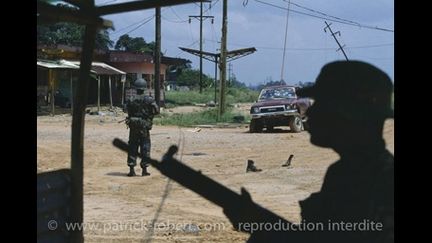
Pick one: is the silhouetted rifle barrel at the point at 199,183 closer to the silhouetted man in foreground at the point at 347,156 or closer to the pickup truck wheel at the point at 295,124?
the silhouetted man in foreground at the point at 347,156

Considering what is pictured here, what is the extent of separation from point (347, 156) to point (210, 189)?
68 cm

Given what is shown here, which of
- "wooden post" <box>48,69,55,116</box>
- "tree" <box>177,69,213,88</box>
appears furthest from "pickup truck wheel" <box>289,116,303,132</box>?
"wooden post" <box>48,69,55,116</box>

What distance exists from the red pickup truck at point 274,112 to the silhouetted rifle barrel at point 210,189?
13040 millimetres

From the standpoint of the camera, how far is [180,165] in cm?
226

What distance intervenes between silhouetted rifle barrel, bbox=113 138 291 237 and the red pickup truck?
13040 mm

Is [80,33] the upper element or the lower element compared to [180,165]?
upper

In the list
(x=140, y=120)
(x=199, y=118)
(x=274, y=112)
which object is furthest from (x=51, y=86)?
(x=199, y=118)

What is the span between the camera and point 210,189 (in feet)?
7.23

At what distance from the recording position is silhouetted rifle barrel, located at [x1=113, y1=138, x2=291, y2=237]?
2.21 meters

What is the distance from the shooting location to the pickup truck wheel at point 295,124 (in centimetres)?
1605

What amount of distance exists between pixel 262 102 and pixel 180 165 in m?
14.2
